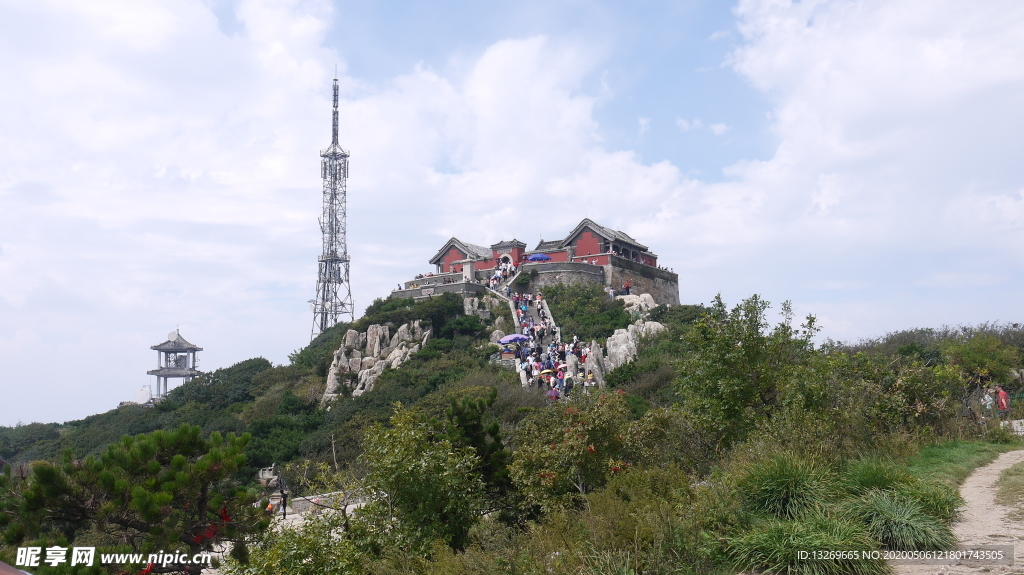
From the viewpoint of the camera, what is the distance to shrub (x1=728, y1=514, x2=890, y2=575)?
507 cm

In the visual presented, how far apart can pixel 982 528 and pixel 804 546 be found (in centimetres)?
193

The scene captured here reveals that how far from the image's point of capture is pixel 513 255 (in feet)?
139

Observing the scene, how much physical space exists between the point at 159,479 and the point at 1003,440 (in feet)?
41.3

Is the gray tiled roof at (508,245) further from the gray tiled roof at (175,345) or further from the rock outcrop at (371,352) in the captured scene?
the gray tiled roof at (175,345)

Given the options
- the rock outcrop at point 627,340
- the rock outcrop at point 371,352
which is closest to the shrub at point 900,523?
the rock outcrop at point 627,340

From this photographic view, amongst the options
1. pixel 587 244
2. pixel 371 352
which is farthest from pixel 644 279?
pixel 371 352

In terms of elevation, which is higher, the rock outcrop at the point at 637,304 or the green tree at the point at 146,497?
Answer: the rock outcrop at the point at 637,304

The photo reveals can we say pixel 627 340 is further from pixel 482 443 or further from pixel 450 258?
pixel 482 443

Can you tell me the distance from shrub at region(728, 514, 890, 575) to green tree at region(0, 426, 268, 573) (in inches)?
239

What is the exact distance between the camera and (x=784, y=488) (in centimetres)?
645

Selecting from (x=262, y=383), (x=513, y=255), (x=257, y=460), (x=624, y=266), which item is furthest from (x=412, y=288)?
(x=257, y=460)

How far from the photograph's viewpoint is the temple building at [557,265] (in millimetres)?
39250

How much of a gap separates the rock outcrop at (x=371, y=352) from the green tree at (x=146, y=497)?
23.6 m

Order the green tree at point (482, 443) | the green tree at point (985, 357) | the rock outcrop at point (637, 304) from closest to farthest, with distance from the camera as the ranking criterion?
1. the green tree at point (482, 443)
2. the green tree at point (985, 357)
3. the rock outcrop at point (637, 304)
